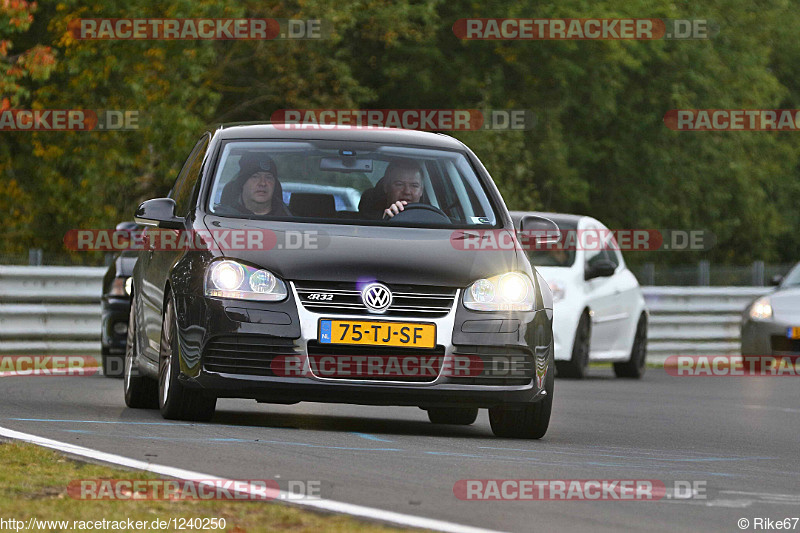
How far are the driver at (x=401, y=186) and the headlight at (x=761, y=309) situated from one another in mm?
10260

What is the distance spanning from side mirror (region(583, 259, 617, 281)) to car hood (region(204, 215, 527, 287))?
826 cm

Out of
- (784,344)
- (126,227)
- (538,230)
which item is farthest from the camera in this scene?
(784,344)

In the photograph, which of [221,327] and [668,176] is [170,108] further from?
[221,327]

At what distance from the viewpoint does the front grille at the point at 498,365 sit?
962 centimetres

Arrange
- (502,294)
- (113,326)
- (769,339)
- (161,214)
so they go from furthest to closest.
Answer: (769,339)
(113,326)
(161,214)
(502,294)

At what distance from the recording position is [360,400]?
31.6ft

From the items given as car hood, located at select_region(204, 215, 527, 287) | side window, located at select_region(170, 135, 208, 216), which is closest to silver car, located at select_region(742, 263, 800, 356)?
side window, located at select_region(170, 135, 208, 216)

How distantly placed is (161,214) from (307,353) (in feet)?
4.76

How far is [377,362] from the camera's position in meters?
9.48

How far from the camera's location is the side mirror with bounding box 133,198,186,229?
1034 cm

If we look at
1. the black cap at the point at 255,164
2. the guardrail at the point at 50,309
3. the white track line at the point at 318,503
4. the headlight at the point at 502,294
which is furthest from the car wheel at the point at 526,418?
the guardrail at the point at 50,309

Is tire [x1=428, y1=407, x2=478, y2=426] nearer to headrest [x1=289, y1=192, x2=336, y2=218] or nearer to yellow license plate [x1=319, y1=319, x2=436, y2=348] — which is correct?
headrest [x1=289, y1=192, x2=336, y2=218]

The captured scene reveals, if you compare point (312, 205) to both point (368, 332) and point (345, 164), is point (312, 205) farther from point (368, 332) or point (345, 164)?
point (368, 332)

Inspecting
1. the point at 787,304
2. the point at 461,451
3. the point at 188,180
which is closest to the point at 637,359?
the point at 787,304
